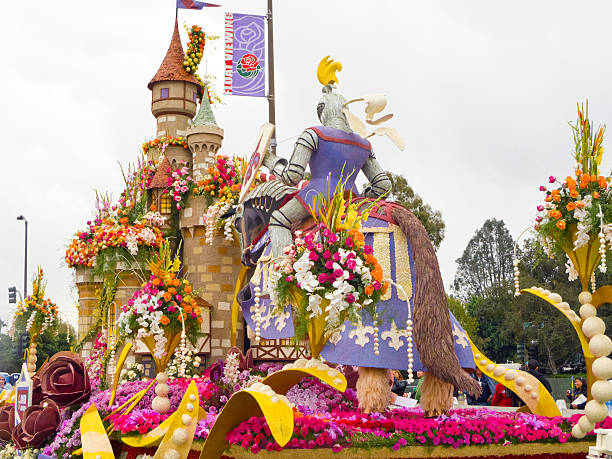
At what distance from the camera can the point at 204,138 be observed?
19.7 m

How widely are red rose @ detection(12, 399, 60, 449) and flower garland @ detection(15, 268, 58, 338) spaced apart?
279 inches

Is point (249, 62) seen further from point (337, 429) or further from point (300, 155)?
point (337, 429)

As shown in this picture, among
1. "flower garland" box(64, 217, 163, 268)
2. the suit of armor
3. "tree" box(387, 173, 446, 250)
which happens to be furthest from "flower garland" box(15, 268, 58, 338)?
"tree" box(387, 173, 446, 250)

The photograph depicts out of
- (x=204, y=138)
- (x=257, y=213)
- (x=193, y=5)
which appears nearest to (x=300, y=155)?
(x=257, y=213)

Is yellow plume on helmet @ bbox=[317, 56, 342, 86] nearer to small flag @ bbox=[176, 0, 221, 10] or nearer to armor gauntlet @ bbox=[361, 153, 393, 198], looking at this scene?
armor gauntlet @ bbox=[361, 153, 393, 198]

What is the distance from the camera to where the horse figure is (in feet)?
→ 24.2

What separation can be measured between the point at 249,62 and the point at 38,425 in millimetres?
9163

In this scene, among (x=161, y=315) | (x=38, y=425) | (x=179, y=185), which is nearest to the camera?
(x=161, y=315)

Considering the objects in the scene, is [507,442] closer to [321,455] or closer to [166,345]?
[321,455]

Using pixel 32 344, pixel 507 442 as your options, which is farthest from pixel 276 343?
pixel 507 442

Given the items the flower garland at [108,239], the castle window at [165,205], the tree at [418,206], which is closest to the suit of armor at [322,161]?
the flower garland at [108,239]

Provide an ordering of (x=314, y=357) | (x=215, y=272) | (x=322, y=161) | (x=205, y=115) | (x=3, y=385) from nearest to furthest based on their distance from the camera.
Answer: (x=314, y=357), (x=322, y=161), (x=215, y=272), (x=205, y=115), (x=3, y=385)

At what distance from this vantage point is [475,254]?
56.0 m

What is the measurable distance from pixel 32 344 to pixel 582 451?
13789mm
